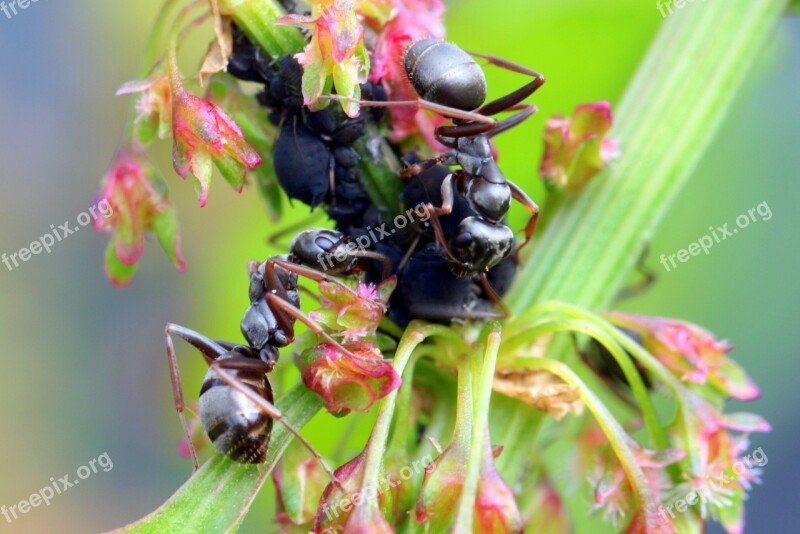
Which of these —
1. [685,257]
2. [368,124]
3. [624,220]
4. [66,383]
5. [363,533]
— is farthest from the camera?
[66,383]

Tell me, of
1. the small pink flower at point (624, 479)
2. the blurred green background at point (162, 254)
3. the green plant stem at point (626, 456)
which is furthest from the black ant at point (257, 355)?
the blurred green background at point (162, 254)

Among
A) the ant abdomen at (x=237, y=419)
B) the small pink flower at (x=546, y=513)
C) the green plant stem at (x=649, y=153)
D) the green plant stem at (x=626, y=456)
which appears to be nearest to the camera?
the ant abdomen at (x=237, y=419)

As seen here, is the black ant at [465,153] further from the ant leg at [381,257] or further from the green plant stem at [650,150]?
the green plant stem at [650,150]

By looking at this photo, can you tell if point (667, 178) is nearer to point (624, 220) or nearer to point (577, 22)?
point (624, 220)

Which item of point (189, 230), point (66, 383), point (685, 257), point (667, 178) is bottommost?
point (685, 257)

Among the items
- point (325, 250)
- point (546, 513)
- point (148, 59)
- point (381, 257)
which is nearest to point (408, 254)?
point (381, 257)

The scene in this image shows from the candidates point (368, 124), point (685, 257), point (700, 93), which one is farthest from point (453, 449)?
point (685, 257)

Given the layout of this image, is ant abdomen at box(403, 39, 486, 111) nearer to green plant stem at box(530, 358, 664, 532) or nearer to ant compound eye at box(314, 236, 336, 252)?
ant compound eye at box(314, 236, 336, 252)
